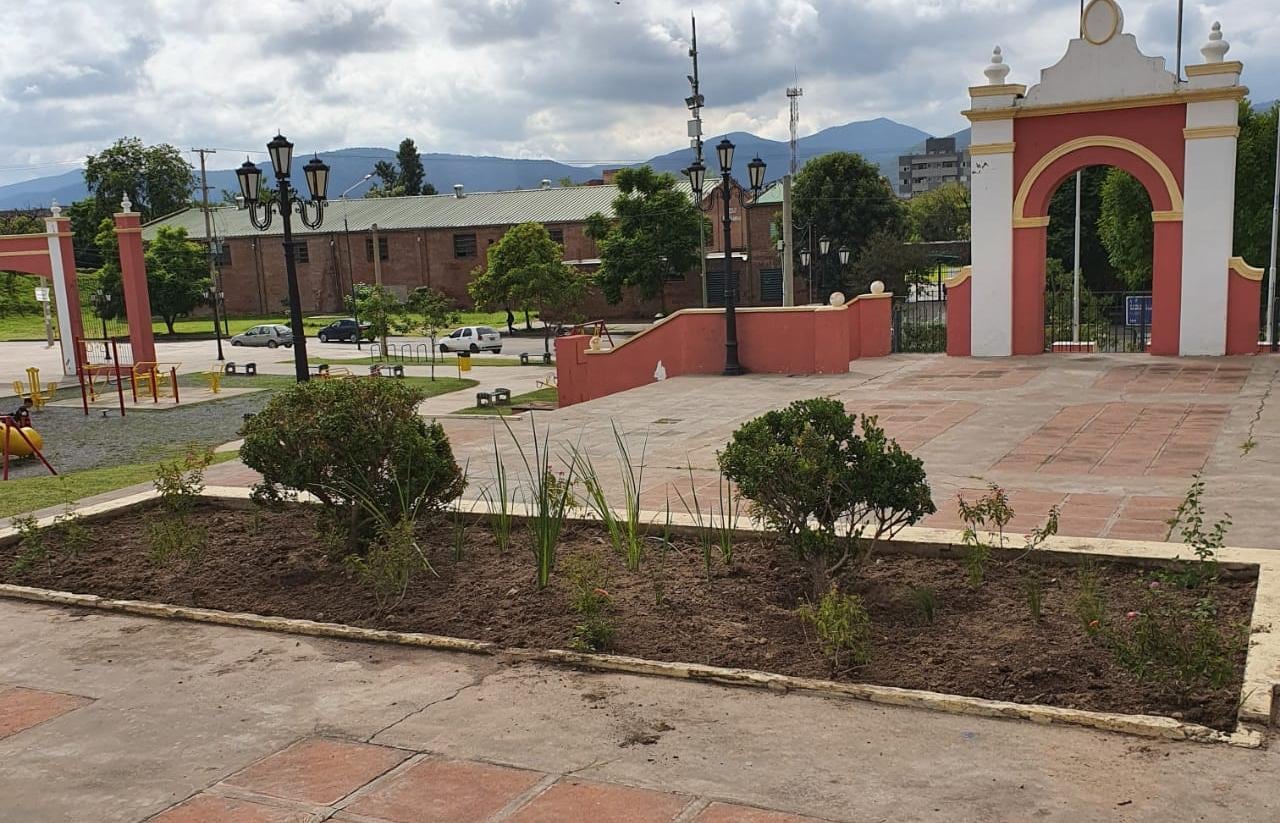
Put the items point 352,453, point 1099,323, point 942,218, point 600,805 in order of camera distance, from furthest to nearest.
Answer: point 942,218 < point 1099,323 < point 352,453 < point 600,805

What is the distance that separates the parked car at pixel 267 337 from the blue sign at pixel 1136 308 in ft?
113

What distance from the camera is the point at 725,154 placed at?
19.6 m

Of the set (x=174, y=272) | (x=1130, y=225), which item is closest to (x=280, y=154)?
(x=1130, y=225)

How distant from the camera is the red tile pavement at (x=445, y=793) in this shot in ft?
12.7

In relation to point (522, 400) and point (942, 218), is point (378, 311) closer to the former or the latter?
point (522, 400)

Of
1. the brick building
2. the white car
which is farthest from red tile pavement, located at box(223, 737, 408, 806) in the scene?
the brick building

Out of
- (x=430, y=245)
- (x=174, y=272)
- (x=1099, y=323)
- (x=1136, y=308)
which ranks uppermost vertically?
(x=430, y=245)

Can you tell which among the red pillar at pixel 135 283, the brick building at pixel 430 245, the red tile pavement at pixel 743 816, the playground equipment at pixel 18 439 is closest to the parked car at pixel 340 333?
the brick building at pixel 430 245

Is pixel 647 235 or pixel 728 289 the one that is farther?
pixel 647 235

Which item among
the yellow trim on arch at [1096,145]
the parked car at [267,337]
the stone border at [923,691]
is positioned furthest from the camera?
the parked car at [267,337]

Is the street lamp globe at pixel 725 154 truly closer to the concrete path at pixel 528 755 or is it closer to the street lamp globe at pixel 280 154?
the street lamp globe at pixel 280 154

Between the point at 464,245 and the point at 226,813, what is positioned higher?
the point at 464,245

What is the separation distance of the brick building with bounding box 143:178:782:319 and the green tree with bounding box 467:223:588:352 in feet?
29.1

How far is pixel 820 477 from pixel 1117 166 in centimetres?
1567
